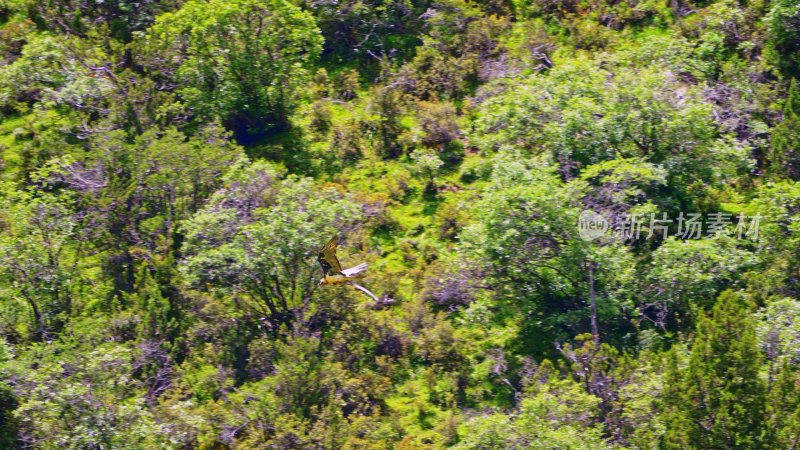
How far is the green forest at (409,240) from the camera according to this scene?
2388 cm

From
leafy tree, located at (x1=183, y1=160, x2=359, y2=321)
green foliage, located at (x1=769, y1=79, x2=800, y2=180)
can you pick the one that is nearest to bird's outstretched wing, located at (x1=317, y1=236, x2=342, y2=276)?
leafy tree, located at (x1=183, y1=160, x2=359, y2=321)

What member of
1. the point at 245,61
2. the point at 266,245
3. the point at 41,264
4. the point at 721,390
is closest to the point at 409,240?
the point at 266,245

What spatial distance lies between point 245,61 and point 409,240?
8.21 m

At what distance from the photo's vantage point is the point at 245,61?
33.8 meters

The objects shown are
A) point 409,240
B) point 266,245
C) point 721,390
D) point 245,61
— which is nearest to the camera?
point 721,390

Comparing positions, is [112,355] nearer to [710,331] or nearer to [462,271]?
[462,271]

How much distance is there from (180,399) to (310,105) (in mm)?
13460

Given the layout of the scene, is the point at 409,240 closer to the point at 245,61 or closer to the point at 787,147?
the point at 245,61

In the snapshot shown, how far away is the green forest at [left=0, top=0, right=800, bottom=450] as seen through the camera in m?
23.9

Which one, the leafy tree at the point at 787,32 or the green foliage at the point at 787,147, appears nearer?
the green foliage at the point at 787,147

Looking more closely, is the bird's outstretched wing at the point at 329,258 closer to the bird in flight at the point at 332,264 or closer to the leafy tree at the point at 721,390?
the bird in flight at the point at 332,264

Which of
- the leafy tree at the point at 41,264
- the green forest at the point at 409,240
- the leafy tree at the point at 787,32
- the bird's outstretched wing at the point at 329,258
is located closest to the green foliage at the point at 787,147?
the green forest at the point at 409,240

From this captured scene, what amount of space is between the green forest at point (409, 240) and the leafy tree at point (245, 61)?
10cm

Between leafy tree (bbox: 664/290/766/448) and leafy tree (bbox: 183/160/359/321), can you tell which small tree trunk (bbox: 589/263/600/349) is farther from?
leafy tree (bbox: 183/160/359/321)
